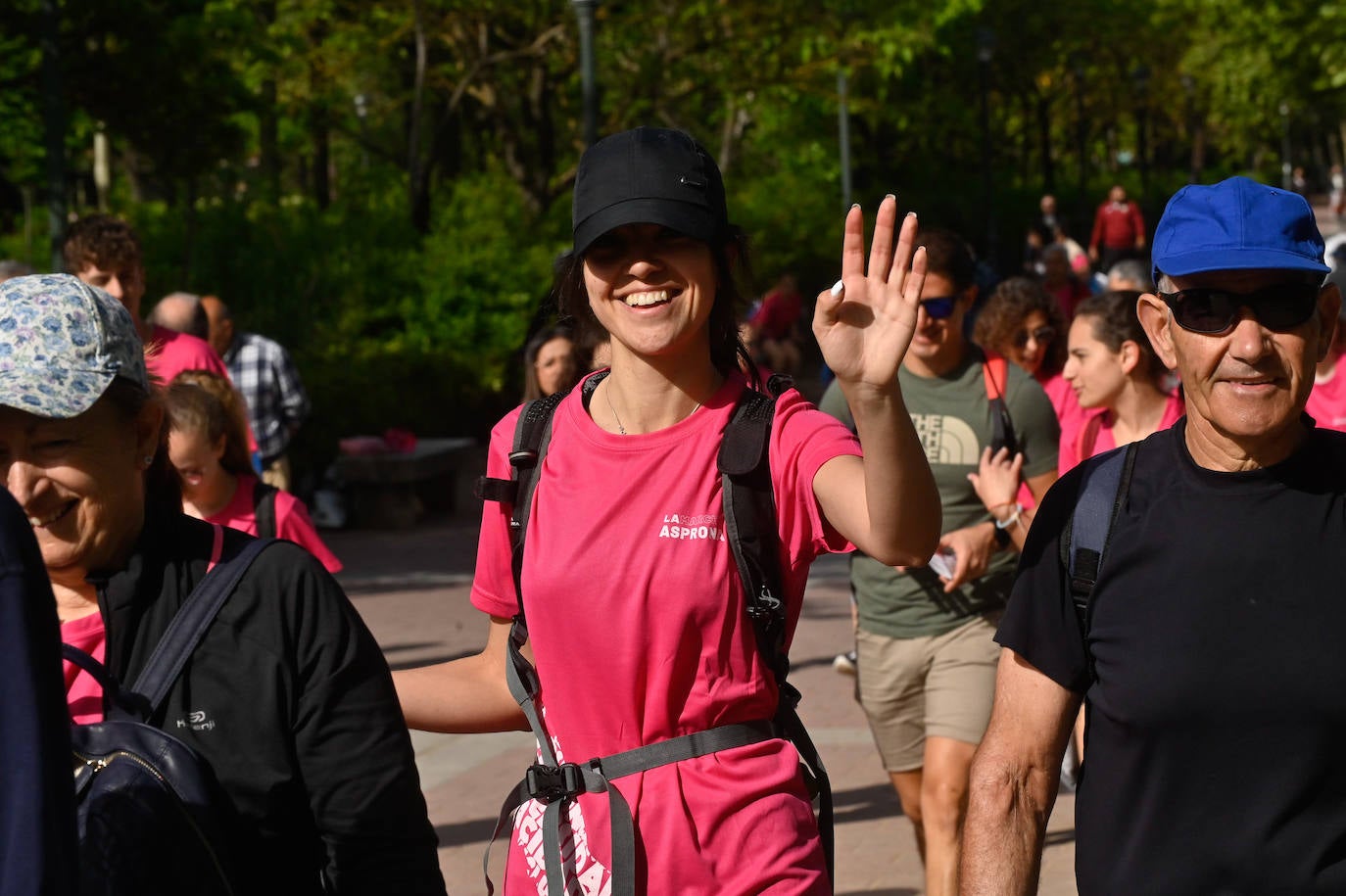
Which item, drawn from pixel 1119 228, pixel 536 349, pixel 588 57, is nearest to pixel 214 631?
pixel 536 349

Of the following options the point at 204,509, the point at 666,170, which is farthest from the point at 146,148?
the point at 666,170

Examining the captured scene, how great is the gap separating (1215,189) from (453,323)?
17.0 m

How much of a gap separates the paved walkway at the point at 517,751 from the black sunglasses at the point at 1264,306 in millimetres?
3511

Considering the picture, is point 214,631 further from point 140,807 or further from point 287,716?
point 140,807

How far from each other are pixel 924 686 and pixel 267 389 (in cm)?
530

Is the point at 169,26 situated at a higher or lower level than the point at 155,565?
higher

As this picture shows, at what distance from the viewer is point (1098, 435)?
18.7 feet

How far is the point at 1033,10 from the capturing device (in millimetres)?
38656

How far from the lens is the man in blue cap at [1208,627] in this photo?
2.61m

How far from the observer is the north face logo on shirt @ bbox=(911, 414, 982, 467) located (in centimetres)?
534

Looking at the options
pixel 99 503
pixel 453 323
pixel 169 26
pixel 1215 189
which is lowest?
pixel 453 323

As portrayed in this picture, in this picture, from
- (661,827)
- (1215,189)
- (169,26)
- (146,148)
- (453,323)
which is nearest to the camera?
(1215,189)

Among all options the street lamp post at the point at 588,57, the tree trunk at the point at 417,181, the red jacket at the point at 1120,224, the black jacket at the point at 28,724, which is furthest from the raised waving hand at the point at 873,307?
the red jacket at the point at 1120,224

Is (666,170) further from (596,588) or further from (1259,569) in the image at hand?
(1259,569)
